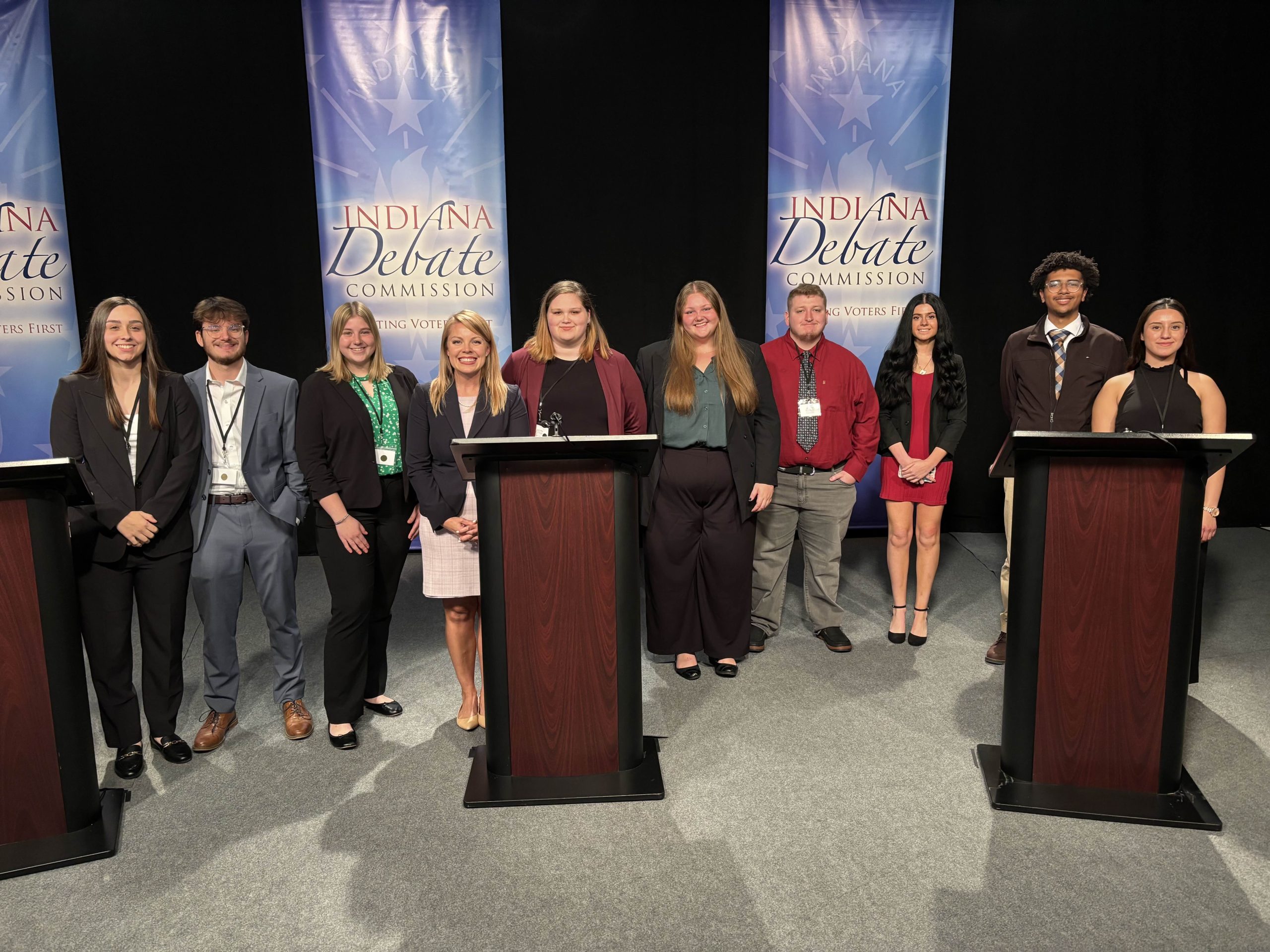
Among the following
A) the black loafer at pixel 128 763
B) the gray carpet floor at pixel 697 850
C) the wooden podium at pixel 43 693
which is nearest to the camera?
the gray carpet floor at pixel 697 850

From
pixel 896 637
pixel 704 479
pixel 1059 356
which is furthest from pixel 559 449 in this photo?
pixel 1059 356

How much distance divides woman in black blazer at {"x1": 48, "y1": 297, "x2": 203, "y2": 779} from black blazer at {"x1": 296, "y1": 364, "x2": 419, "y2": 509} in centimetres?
35

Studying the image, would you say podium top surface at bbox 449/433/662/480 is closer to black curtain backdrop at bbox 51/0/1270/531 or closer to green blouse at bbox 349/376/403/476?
green blouse at bbox 349/376/403/476

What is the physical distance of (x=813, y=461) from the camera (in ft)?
13.1

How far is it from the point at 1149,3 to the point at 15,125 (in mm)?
7018

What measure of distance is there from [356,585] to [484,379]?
84cm

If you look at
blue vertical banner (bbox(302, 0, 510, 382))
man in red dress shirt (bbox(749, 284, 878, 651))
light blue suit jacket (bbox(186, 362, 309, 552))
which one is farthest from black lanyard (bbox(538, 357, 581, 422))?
blue vertical banner (bbox(302, 0, 510, 382))

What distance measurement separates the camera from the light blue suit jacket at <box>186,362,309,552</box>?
3.06 meters

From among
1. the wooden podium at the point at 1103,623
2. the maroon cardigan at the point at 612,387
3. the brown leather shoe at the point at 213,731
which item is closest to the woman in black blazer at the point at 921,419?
the maroon cardigan at the point at 612,387

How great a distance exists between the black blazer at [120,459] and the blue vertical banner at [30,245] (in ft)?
10.8

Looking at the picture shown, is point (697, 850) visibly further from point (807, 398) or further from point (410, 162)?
point (410, 162)

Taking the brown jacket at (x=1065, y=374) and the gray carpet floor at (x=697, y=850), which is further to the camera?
the brown jacket at (x=1065, y=374)

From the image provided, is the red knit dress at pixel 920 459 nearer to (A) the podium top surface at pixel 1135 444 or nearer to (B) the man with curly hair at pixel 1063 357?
(B) the man with curly hair at pixel 1063 357

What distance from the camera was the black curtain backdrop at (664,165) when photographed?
217 inches
